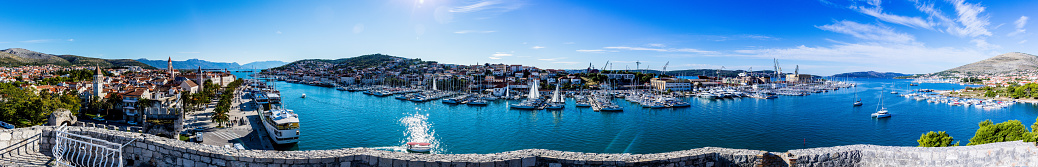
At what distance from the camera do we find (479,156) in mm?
4836

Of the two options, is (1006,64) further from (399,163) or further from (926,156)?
(399,163)

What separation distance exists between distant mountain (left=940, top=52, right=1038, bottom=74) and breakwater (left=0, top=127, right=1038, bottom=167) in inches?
6864

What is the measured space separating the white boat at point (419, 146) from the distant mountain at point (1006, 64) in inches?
6841

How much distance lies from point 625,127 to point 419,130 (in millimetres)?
10937

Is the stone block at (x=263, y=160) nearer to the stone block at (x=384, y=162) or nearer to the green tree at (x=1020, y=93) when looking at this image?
the stone block at (x=384, y=162)

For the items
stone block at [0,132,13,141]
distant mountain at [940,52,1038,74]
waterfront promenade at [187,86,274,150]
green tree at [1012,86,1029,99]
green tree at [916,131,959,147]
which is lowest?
waterfront promenade at [187,86,274,150]

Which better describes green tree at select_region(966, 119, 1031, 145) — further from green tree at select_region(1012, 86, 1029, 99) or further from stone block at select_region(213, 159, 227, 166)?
green tree at select_region(1012, 86, 1029, 99)

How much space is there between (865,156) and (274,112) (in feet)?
67.3

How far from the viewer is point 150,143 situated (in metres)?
4.80

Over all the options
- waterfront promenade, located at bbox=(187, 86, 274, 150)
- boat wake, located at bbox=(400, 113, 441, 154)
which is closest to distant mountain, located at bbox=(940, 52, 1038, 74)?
boat wake, located at bbox=(400, 113, 441, 154)

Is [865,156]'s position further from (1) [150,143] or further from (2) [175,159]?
(1) [150,143]

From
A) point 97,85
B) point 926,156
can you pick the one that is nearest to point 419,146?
point 926,156

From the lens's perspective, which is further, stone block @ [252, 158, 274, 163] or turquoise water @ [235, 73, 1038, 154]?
turquoise water @ [235, 73, 1038, 154]

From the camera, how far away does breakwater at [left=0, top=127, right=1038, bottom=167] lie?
4551mm
